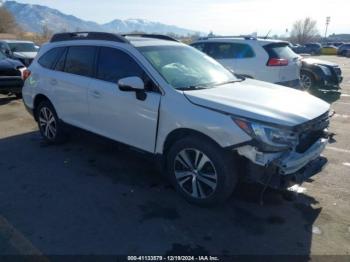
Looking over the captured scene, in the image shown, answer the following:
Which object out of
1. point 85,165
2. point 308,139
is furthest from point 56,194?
point 308,139

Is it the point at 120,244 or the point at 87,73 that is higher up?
the point at 87,73

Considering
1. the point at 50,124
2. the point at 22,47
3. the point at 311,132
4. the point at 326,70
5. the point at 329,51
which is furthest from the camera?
the point at 329,51

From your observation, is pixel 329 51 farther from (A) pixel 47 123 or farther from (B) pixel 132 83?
(B) pixel 132 83

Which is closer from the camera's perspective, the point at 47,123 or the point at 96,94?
the point at 96,94

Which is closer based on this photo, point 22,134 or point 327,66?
point 22,134

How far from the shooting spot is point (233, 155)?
362 centimetres

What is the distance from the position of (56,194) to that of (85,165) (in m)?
0.96

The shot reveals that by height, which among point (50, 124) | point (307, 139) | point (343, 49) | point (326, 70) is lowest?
point (50, 124)

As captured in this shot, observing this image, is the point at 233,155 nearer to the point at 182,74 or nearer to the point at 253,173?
the point at 253,173

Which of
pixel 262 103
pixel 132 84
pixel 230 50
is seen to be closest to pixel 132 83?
pixel 132 84

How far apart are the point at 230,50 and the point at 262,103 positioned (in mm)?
5880

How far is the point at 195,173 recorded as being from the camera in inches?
154

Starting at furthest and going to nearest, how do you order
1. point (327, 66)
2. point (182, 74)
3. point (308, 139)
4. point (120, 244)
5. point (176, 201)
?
point (327, 66), point (182, 74), point (176, 201), point (308, 139), point (120, 244)

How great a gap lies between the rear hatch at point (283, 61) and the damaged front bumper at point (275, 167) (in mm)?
5647
